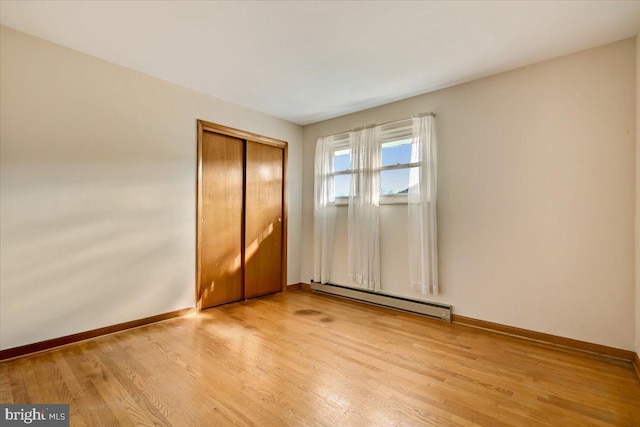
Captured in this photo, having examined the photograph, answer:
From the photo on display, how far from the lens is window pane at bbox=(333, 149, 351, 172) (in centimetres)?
418

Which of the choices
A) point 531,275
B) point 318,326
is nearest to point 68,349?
point 318,326

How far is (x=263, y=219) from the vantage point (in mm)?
4168

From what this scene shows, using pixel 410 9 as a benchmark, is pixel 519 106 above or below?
below

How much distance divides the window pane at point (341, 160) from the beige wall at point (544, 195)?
1.22 meters

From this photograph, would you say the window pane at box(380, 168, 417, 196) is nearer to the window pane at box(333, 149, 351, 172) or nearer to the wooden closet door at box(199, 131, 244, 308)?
the window pane at box(333, 149, 351, 172)

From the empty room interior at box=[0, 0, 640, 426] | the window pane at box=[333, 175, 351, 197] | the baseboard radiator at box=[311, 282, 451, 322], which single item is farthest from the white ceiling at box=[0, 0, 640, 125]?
the baseboard radiator at box=[311, 282, 451, 322]

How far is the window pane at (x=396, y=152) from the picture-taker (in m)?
3.51

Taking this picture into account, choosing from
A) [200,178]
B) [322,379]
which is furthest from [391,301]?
[200,178]

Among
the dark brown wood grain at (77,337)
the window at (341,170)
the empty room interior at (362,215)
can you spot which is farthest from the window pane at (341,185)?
the dark brown wood grain at (77,337)

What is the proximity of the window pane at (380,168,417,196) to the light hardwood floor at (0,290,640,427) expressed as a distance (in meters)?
Answer: 1.58

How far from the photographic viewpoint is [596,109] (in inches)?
94.6

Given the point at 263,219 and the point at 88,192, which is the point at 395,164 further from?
the point at 88,192

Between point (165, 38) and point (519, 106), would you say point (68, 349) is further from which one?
point (519, 106)

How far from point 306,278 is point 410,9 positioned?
3621 millimetres
